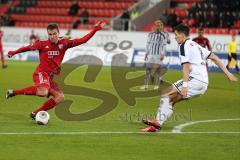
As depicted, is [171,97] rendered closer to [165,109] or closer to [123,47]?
[165,109]

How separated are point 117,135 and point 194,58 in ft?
6.60

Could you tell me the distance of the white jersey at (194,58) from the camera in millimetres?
11047

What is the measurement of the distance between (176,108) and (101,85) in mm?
6154

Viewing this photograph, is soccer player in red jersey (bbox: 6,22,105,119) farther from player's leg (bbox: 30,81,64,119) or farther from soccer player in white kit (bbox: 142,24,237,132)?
soccer player in white kit (bbox: 142,24,237,132)

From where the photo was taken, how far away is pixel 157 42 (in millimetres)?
20922

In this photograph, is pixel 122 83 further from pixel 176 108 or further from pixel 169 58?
pixel 169 58

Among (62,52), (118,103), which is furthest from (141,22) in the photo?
(62,52)

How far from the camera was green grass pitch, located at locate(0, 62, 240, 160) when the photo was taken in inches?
357

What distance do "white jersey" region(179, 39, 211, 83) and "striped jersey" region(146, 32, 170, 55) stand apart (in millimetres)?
9507

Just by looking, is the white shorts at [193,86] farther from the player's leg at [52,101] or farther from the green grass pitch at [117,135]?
the player's leg at [52,101]

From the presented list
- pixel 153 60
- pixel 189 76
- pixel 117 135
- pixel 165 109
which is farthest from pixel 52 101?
pixel 153 60

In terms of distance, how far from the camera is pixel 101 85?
2141 centimetres

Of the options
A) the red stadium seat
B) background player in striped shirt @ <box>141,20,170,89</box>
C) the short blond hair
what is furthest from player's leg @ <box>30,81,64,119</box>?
the red stadium seat

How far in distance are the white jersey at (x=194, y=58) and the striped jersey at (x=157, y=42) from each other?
31.2 feet
